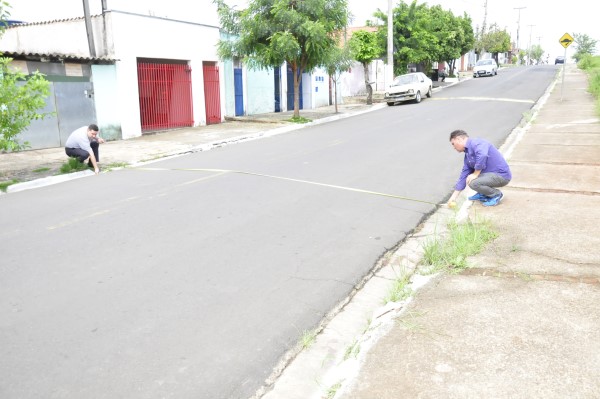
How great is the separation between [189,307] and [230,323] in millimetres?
454

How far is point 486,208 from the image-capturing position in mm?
7344

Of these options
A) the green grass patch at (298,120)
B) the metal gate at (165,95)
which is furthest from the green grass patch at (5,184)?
the green grass patch at (298,120)

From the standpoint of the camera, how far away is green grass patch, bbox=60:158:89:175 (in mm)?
11570

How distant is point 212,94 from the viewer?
22.1 metres

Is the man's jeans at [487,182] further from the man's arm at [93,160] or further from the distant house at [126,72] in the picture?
the distant house at [126,72]

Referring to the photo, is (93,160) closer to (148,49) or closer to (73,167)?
(73,167)

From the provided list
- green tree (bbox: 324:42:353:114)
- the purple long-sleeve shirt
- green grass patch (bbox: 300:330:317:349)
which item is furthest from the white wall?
green grass patch (bbox: 300:330:317:349)

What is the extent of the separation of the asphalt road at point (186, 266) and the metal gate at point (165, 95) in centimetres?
851

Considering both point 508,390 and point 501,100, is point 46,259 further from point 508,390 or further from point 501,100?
point 501,100

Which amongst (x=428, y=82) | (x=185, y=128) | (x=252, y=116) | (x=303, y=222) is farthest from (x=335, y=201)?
(x=428, y=82)

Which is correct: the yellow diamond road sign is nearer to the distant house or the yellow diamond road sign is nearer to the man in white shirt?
the distant house

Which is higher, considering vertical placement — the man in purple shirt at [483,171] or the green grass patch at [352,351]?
the man in purple shirt at [483,171]

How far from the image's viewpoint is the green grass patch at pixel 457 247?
5227 mm

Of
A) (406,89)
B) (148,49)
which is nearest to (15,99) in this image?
(148,49)
